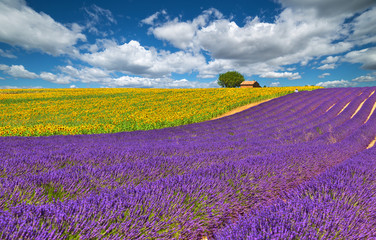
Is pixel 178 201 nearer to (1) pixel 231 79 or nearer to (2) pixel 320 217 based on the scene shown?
(2) pixel 320 217

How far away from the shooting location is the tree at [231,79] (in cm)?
7138

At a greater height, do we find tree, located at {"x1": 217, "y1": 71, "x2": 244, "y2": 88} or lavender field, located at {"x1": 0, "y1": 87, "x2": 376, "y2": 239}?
tree, located at {"x1": 217, "y1": 71, "x2": 244, "y2": 88}

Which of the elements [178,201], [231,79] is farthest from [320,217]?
[231,79]

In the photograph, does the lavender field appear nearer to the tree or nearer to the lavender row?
the lavender row

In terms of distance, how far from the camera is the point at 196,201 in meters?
1.75

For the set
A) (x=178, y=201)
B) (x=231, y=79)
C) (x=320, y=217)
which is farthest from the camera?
(x=231, y=79)

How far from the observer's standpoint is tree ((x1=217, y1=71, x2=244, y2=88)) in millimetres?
71375

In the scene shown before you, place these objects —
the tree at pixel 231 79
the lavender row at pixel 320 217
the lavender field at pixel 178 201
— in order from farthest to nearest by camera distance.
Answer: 1. the tree at pixel 231 79
2. the lavender row at pixel 320 217
3. the lavender field at pixel 178 201

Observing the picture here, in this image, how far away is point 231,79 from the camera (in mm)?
71688

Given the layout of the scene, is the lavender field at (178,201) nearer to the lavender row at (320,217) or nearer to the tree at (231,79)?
the lavender row at (320,217)

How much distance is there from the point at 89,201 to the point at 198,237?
3.54 feet

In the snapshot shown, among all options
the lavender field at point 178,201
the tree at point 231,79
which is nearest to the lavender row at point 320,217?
the lavender field at point 178,201

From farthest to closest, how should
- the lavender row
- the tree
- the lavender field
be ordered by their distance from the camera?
the tree, the lavender row, the lavender field

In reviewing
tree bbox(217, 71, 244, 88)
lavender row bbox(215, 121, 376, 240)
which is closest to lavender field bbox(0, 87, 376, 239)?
lavender row bbox(215, 121, 376, 240)
